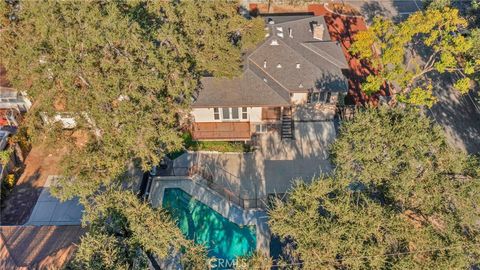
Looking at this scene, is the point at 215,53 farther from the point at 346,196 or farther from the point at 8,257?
the point at 8,257

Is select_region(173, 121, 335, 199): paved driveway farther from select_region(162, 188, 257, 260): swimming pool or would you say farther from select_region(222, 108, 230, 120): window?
select_region(222, 108, 230, 120): window

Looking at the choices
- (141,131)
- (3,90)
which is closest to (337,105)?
(141,131)

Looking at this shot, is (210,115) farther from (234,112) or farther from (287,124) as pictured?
(287,124)

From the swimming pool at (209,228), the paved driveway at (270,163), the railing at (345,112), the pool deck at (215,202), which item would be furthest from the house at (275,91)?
the swimming pool at (209,228)

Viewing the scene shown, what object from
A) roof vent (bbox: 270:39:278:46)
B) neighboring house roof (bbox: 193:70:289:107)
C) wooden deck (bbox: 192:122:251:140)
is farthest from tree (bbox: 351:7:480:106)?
wooden deck (bbox: 192:122:251:140)

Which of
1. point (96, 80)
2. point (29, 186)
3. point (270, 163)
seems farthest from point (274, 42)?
point (29, 186)
